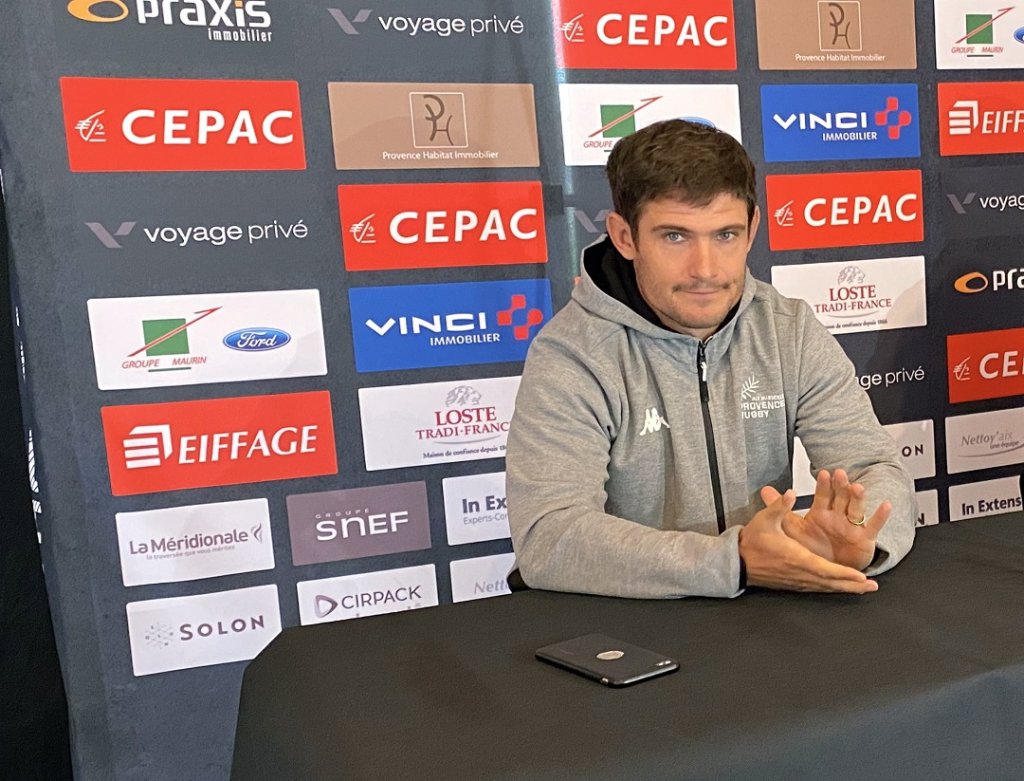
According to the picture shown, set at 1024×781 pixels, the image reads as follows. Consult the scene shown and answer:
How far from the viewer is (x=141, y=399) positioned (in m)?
2.20

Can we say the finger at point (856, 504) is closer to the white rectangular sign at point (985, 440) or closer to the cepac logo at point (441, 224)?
the cepac logo at point (441, 224)

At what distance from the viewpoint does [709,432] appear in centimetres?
148

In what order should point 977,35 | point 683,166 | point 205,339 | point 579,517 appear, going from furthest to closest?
point 977,35, point 205,339, point 683,166, point 579,517

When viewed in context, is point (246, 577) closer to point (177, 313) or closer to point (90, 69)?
point (177, 313)

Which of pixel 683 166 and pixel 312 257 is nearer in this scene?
pixel 683 166

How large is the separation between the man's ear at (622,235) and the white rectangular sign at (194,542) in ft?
4.12

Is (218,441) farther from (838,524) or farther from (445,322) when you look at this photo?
(838,524)

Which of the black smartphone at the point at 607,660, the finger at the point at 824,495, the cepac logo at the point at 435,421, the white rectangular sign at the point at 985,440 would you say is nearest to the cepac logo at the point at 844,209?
the white rectangular sign at the point at 985,440

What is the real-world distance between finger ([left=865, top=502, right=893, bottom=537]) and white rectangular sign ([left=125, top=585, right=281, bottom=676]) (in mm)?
1548

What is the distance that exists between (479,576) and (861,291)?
1486mm

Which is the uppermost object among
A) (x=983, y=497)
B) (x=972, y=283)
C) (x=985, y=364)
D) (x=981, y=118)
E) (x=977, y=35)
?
(x=977, y=35)

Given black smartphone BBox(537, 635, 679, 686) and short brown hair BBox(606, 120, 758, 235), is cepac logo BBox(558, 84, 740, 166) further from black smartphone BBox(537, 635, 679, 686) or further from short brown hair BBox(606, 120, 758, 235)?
black smartphone BBox(537, 635, 679, 686)

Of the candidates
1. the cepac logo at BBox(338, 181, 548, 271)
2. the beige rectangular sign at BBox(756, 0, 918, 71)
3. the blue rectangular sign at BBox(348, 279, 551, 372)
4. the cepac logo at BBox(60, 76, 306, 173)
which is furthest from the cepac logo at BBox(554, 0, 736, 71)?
the cepac logo at BBox(60, 76, 306, 173)

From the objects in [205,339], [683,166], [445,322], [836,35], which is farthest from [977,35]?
[205,339]
